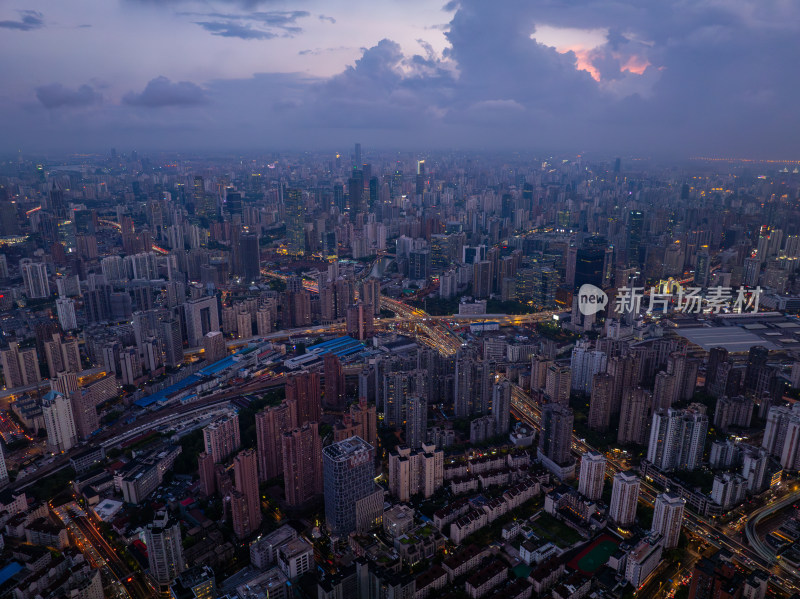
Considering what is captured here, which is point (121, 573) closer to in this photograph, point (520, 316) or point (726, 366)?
point (726, 366)

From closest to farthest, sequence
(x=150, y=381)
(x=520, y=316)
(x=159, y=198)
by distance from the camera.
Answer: (x=150, y=381) < (x=520, y=316) < (x=159, y=198)

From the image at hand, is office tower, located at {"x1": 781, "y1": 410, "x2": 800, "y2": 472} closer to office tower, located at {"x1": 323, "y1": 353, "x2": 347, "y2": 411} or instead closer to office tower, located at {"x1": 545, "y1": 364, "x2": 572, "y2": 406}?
office tower, located at {"x1": 545, "y1": 364, "x2": 572, "y2": 406}

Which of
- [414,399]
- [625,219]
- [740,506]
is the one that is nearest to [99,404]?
[414,399]

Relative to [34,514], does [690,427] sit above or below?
above

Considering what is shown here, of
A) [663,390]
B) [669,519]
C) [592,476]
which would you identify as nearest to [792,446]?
[663,390]

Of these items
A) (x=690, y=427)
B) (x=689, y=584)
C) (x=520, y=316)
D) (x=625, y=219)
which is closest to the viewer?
(x=689, y=584)

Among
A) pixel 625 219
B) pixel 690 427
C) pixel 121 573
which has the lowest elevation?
pixel 121 573

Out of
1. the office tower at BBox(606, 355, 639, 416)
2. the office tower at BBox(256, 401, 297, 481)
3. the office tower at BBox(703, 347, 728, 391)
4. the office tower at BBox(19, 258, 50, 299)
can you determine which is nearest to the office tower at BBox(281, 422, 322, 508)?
the office tower at BBox(256, 401, 297, 481)

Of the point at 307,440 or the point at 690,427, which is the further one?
the point at 690,427
